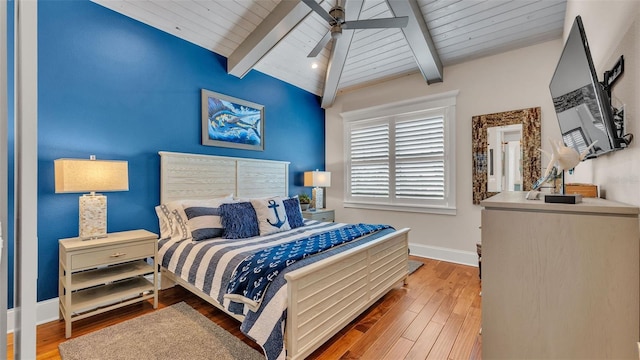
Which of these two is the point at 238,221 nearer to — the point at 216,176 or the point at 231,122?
the point at 216,176

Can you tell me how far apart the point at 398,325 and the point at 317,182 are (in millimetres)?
2746

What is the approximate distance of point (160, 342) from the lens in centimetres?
196

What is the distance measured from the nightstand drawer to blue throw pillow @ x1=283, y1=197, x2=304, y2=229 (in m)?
1.37

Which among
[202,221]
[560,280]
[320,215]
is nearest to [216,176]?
[202,221]

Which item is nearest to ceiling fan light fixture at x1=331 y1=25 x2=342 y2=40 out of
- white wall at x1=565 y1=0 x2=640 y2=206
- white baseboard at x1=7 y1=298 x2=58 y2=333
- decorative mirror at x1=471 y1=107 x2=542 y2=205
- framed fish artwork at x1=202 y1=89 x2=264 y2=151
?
framed fish artwork at x1=202 y1=89 x2=264 y2=151

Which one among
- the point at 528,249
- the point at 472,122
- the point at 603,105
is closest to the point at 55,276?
the point at 528,249

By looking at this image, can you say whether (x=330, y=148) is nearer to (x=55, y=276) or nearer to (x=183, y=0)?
(x=183, y=0)

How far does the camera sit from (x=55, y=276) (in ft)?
7.79

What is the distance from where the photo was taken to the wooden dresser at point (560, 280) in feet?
3.21

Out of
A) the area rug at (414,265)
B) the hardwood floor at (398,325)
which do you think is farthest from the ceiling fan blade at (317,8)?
the area rug at (414,265)

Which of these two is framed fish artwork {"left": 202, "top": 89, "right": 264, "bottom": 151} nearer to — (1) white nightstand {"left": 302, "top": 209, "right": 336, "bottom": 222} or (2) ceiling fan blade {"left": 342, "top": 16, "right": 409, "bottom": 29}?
(1) white nightstand {"left": 302, "top": 209, "right": 336, "bottom": 222}

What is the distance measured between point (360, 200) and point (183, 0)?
3.75 m

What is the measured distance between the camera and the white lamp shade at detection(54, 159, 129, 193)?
6.91 feet

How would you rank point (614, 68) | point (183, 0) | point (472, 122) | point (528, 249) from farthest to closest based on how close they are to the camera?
1. point (472, 122)
2. point (183, 0)
3. point (614, 68)
4. point (528, 249)
